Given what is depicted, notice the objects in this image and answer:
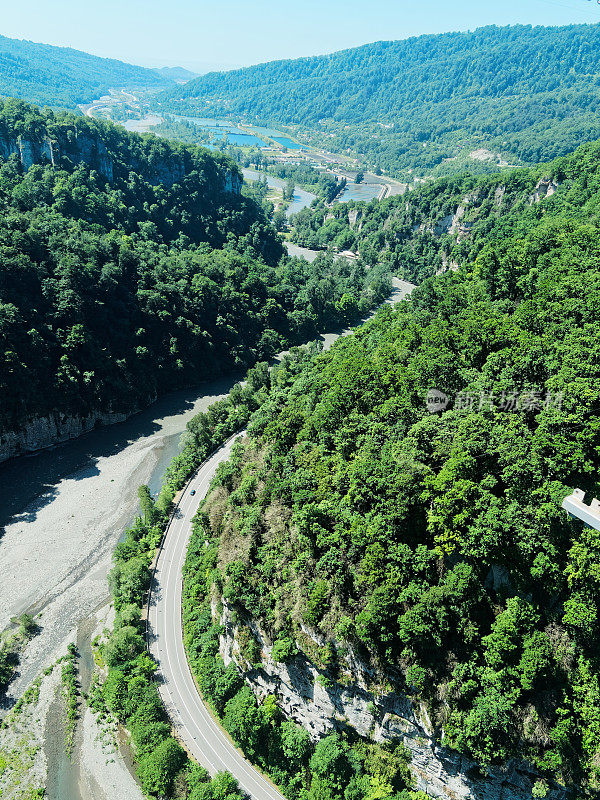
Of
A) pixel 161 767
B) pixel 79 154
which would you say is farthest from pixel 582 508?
pixel 79 154

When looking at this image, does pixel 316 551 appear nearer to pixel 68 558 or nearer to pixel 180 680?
pixel 180 680

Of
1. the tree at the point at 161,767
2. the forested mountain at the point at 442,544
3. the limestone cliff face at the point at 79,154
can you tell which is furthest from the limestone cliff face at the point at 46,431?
the limestone cliff face at the point at 79,154

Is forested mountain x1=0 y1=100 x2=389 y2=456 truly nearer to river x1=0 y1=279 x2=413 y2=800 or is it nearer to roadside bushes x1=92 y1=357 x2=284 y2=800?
river x1=0 y1=279 x2=413 y2=800

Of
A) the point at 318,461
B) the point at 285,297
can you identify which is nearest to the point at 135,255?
the point at 285,297

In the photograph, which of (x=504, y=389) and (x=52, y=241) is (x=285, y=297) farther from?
(x=504, y=389)

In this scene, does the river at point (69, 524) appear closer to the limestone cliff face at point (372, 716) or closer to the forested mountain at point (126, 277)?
the forested mountain at point (126, 277)

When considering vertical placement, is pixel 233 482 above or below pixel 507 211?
below
